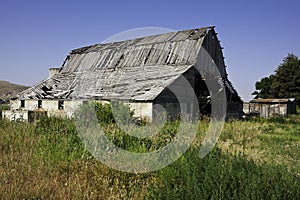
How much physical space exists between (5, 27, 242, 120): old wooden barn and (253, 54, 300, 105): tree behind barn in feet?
82.4

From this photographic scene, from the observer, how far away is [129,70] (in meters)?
22.2

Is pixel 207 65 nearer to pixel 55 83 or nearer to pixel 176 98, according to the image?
pixel 176 98

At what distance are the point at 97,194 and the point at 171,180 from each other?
1.18 meters

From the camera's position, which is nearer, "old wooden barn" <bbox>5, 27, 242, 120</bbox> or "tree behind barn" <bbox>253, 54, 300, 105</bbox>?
"old wooden barn" <bbox>5, 27, 242, 120</bbox>

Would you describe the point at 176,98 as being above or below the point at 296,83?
below

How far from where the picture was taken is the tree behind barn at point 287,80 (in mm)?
47156

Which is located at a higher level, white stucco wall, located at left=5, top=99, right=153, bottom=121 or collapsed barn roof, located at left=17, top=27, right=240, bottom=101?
collapsed barn roof, located at left=17, top=27, right=240, bottom=101

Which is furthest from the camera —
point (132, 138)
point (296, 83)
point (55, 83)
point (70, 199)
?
point (296, 83)

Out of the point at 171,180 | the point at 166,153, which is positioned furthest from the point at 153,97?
the point at 171,180

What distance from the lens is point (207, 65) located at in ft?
74.4

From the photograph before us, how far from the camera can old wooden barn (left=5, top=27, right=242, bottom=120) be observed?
57.0ft

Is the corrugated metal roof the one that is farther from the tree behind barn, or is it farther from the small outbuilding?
the tree behind barn

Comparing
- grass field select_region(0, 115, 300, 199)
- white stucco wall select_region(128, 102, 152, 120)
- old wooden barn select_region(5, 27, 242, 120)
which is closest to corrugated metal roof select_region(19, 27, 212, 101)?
old wooden barn select_region(5, 27, 242, 120)

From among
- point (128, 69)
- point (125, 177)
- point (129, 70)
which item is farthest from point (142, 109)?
point (125, 177)
